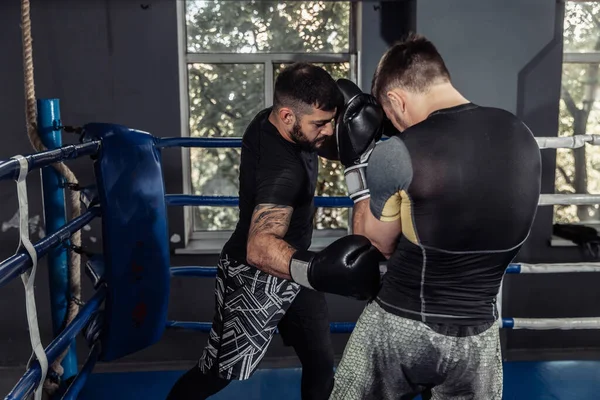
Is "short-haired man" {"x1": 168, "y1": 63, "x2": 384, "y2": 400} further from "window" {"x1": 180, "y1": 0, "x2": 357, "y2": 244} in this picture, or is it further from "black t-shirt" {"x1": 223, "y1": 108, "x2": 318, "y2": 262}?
"window" {"x1": 180, "y1": 0, "x2": 357, "y2": 244}

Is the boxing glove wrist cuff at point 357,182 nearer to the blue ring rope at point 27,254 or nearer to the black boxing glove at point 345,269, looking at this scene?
the black boxing glove at point 345,269

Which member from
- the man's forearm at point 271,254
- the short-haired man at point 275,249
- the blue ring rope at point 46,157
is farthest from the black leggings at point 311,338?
the blue ring rope at point 46,157

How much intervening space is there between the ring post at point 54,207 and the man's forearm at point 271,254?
0.56m

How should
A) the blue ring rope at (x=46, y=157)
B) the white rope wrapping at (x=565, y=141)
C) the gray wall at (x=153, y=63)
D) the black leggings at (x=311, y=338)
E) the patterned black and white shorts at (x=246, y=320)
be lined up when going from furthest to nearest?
the gray wall at (x=153, y=63), the white rope wrapping at (x=565, y=141), the black leggings at (x=311, y=338), the patterned black and white shorts at (x=246, y=320), the blue ring rope at (x=46, y=157)

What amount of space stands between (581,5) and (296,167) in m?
2.12

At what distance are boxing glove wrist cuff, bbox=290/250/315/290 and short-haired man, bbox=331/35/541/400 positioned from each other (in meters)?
0.13

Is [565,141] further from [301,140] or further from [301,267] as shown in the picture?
[301,267]

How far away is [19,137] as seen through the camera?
2467 millimetres

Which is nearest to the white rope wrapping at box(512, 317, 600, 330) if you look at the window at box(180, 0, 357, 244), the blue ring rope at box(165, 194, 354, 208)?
the blue ring rope at box(165, 194, 354, 208)

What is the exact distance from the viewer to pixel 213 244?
2633 mm

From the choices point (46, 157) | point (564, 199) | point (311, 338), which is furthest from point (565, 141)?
point (46, 157)

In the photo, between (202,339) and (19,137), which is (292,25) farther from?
(202,339)

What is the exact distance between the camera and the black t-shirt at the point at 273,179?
1.30m

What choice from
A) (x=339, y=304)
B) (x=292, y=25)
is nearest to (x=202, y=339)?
(x=339, y=304)
